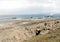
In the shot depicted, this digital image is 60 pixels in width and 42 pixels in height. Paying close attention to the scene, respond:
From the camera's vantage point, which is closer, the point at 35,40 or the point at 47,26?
the point at 35,40

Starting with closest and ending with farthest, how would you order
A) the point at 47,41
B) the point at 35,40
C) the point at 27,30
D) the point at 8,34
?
the point at 47,41 → the point at 35,40 → the point at 8,34 → the point at 27,30

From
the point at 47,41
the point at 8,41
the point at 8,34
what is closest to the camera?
the point at 47,41

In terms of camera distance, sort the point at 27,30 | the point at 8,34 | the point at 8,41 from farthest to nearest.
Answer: the point at 27,30, the point at 8,34, the point at 8,41

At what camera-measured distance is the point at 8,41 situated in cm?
5362

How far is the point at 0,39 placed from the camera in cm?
5459

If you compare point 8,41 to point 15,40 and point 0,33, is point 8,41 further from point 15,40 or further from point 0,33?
point 0,33

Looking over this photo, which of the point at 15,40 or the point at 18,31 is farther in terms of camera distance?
the point at 18,31

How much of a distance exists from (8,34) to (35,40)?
13.6 meters

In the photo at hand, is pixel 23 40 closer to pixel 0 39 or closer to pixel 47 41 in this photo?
pixel 0 39

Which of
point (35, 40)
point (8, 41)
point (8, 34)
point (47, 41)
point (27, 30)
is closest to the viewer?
point (47, 41)

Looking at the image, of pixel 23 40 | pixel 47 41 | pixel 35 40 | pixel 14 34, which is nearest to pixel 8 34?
pixel 14 34

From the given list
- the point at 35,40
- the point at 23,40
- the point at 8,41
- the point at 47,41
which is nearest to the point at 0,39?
the point at 8,41

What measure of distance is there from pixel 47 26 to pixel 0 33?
17098mm

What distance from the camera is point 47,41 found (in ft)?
147
